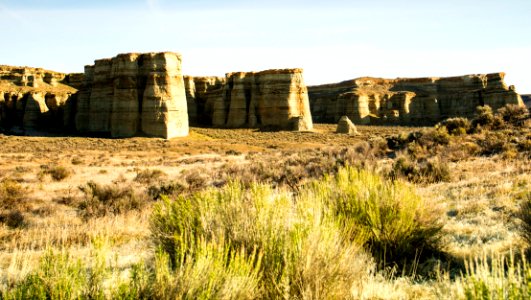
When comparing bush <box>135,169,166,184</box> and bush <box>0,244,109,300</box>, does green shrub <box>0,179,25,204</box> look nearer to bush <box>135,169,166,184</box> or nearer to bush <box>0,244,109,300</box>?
bush <box>135,169,166,184</box>

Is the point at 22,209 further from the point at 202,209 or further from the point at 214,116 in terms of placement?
the point at 214,116

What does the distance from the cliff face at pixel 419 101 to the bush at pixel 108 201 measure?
256ft

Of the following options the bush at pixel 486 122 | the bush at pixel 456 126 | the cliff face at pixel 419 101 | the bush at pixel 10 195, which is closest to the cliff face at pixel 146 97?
the bush at pixel 456 126

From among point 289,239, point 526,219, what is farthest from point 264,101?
point 289,239

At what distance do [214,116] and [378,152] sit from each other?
5115 cm

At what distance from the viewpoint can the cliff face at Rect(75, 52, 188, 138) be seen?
50.8 meters

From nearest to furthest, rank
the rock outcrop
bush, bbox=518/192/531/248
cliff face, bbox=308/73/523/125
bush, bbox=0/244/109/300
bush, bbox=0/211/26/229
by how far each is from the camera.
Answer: bush, bbox=0/244/109/300, bush, bbox=518/192/531/248, bush, bbox=0/211/26/229, the rock outcrop, cliff face, bbox=308/73/523/125

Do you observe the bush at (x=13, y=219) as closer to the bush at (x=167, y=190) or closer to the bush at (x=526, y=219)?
the bush at (x=167, y=190)

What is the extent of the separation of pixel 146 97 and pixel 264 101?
20.2 m

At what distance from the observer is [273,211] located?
410cm

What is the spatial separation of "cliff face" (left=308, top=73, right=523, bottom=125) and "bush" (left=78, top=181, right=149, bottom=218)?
256ft

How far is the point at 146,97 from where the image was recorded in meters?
51.2

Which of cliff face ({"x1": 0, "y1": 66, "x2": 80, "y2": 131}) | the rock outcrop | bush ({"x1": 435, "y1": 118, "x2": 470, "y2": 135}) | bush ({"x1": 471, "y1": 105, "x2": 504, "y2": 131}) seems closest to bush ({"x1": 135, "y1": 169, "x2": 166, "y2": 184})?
bush ({"x1": 435, "y1": 118, "x2": 470, "y2": 135})

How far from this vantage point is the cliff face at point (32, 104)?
60062 mm
